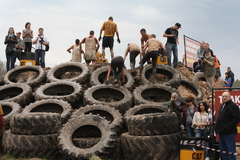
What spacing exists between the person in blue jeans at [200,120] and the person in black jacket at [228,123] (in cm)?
103

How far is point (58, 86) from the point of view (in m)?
13.4

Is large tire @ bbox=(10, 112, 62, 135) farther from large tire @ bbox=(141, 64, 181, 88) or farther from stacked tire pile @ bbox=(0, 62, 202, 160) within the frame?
large tire @ bbox=(141, 64, 181, 88)

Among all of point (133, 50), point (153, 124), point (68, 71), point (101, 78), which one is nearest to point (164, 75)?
point (133, 50)

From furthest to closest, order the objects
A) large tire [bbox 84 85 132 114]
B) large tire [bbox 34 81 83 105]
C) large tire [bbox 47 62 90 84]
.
Answer: 1. large tire [bbox 47 62 90 84]
2. large tire [bbox 34 81 83 105]
3. large tire [bbox 84 85 132 114]

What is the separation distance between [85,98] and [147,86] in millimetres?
2523

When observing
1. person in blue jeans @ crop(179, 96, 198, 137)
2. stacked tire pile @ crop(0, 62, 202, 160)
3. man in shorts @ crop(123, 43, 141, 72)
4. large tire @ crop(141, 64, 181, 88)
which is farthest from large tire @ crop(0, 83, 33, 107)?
person in blue jeans @ crop(179, 96, 198, 137)

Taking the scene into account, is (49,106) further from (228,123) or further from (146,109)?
(228,123)

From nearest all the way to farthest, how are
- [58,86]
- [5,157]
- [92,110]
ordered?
[5,157] → [92,110] → [58,86]

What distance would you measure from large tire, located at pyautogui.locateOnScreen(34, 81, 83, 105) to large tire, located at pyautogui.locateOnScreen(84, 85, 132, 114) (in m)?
0.51

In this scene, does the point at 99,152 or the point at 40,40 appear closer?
the point at 99,152

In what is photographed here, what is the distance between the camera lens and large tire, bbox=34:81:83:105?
12156mm

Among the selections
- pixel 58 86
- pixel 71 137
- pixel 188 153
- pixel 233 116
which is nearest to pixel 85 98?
pixel 58 86

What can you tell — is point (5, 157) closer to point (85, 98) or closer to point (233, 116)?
point (85, 98)

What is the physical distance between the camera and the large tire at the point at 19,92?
12586 mm
